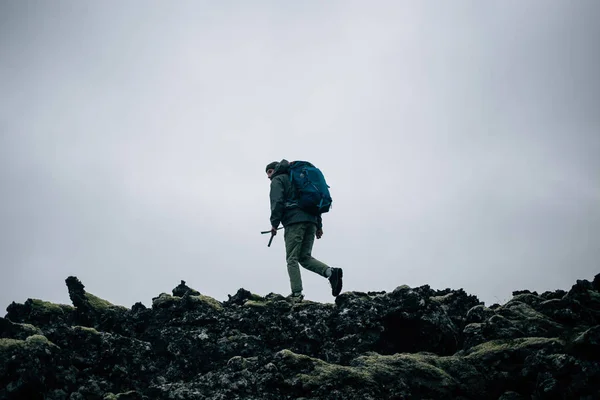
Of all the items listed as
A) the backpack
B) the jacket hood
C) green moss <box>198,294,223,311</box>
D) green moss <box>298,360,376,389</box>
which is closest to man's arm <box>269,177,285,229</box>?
the backpack

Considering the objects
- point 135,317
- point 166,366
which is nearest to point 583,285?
point 166,366

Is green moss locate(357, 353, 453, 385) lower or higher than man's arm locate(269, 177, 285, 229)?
lower

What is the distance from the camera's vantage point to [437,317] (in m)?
13.2

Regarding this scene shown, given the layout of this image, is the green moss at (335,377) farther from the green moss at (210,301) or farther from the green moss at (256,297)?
the green moss at (256,297)

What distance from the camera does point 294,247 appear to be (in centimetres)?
1773

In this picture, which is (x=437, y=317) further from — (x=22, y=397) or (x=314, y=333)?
(x=22, y=397)

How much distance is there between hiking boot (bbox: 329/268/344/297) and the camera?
53.9 ft

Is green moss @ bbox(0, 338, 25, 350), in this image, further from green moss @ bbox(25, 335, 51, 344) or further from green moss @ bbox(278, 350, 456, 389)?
green moss @ bbox(278, 350, 456, 389)

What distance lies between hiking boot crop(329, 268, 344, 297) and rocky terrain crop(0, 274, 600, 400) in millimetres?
1281

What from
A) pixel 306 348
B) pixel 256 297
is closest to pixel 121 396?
pixel 306 348

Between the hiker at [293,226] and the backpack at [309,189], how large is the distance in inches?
7.1

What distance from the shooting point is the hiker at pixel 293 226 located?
57.3 feet

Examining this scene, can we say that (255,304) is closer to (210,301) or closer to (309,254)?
(210,301)

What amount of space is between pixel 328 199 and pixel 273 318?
5.50m
